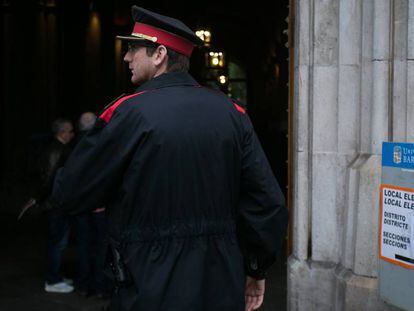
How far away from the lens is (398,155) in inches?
161

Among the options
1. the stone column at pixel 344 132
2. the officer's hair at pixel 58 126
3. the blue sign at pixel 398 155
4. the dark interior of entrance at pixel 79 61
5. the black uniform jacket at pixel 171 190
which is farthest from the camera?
the dark interior of entrance at pixel 79 61

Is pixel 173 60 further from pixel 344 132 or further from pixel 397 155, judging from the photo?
pixel 344 132

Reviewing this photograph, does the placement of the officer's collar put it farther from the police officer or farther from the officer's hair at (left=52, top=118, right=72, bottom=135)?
the officer's hair at (left=52, top=118, right=72, bottom=135)

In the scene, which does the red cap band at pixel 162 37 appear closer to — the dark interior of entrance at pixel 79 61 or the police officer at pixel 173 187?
the police officer at pixel 173 187

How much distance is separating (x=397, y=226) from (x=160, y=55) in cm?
192

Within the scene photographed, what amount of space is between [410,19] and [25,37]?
946 centimetres

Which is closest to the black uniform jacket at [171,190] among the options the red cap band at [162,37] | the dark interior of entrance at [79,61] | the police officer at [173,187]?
the police officer at [173,187]

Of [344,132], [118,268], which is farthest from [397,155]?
[118,268]

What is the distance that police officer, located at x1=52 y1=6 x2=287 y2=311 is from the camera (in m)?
2.71

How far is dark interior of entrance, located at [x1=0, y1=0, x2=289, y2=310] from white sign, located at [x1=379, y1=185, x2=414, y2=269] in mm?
3564

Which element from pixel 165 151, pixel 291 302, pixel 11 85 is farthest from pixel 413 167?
pixel 11 85

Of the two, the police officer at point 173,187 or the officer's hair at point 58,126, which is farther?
the officer's hair at point 58,126

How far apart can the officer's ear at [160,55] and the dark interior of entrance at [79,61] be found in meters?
5.13

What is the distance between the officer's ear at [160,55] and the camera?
290 cm
